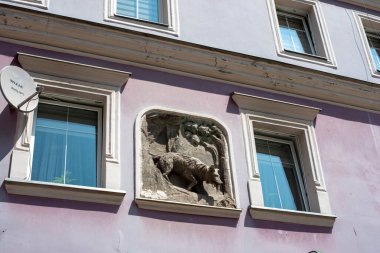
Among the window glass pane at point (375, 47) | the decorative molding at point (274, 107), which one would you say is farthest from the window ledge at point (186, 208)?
the window glass pane at point (375, 47)

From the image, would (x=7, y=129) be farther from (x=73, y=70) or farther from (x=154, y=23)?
(x=154, y=23)

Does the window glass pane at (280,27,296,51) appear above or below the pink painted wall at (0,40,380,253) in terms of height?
above

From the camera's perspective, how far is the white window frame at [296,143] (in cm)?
893

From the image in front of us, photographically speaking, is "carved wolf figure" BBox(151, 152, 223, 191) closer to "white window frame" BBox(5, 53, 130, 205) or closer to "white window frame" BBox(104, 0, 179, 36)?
"white window frame" BBox(5, 53, 130, 205)

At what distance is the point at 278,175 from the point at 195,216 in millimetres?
2044

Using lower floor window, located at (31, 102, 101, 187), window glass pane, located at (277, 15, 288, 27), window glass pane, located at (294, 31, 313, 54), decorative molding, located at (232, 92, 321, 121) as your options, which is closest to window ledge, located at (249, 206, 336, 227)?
decorative molding, located at (232, 92, 321, 121)

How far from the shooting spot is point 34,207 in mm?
7547

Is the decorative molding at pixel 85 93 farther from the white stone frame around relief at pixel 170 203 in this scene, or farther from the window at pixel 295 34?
the window at pixel 295 34

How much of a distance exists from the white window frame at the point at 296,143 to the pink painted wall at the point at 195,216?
12 cm

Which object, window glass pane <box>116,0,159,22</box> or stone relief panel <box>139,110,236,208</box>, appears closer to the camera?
stone relief panel <box>139,110,236,208</box>

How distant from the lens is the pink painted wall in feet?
24.6

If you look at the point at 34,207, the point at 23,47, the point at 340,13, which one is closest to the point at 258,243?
the point at 34,207

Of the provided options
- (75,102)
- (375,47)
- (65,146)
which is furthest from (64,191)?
(375,47)

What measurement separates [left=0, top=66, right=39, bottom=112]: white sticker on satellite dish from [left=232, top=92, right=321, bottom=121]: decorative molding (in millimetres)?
3428
